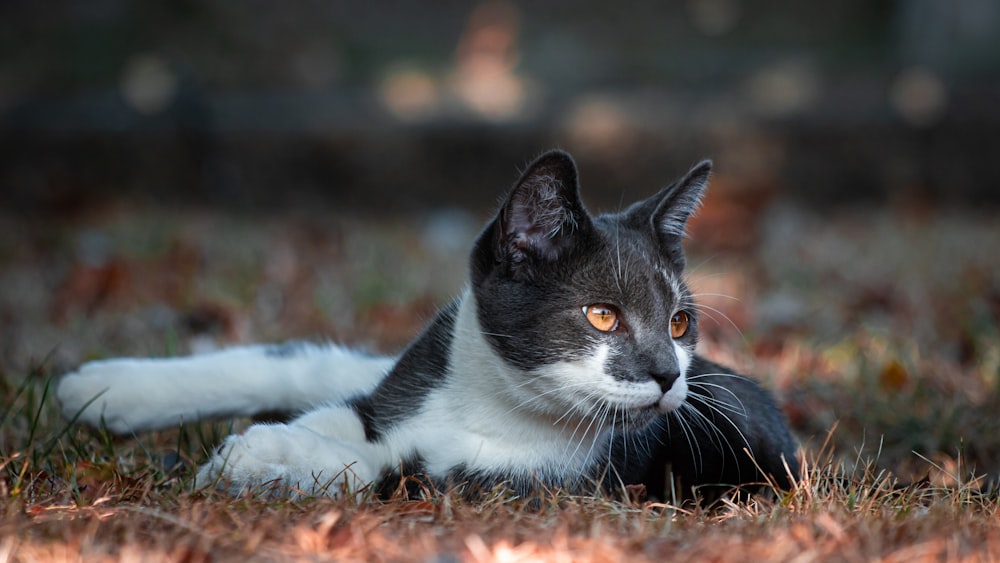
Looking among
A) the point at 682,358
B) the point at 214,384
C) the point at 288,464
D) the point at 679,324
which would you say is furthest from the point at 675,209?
the point at 214,384

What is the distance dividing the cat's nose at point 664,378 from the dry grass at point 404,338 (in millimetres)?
226

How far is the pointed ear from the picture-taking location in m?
1.90

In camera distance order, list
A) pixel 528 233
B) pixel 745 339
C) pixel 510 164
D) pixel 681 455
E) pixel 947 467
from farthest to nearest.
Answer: pixel 510 164
pixel 745 339
pixel 947 467
pixel 681 455
pixel 528 233

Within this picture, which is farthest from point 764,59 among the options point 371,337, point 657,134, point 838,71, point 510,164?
point 371,337

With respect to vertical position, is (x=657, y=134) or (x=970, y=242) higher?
(x=657, y=134)

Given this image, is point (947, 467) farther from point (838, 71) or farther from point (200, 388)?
point (838, 71)

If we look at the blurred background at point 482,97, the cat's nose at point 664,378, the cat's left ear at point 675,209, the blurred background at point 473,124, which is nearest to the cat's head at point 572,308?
the cat's nose at point 664,378

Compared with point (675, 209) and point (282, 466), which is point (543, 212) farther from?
point (282, 466)

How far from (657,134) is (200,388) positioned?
163 inches

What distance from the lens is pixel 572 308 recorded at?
1.93 metres

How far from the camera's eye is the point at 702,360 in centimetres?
230

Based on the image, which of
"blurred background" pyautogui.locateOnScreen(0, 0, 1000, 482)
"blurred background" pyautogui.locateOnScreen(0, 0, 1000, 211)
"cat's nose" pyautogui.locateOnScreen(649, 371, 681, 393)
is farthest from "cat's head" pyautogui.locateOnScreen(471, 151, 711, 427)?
"blurred background" pyautogui.locateOnScreen(0, 0, 1000, 211)

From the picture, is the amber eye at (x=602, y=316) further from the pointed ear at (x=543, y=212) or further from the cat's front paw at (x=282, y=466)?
the cat's front paw at (x=282, y=466)

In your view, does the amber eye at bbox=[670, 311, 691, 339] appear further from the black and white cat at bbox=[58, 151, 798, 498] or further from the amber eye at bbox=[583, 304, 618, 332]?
the amber eye at bbox=[583, 304, 618, 332]
